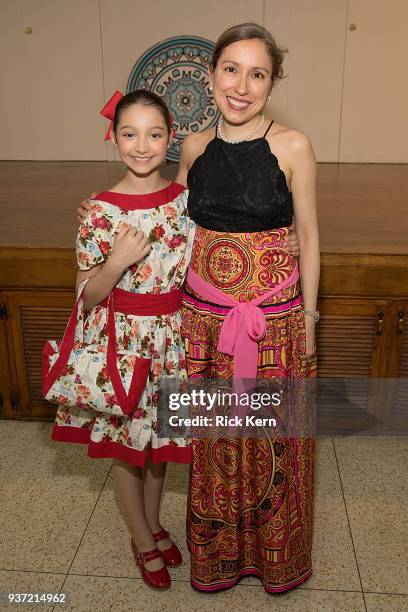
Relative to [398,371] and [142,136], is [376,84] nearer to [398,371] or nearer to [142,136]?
[398,371]

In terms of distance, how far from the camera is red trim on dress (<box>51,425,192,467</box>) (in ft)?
4.70

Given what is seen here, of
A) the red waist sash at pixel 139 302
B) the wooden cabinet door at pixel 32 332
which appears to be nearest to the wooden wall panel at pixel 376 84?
the wooden cabinet door at pixel 32 332

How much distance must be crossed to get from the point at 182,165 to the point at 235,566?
961 millimetres

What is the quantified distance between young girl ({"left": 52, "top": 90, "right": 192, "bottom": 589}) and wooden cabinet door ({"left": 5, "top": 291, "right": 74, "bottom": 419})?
681mm

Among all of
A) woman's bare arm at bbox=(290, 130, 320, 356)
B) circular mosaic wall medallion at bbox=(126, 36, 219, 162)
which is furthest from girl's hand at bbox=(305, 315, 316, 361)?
circular mosaic wall medallion at bbox=(126, 36, 219, 162)

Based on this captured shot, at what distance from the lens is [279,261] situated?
134cm

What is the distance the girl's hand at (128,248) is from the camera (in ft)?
4.17

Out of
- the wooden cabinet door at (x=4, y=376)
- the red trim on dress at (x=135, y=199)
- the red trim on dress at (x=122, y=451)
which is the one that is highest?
the red trim on dress at (x=135, y=199)

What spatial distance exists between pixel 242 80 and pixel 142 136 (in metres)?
0.23

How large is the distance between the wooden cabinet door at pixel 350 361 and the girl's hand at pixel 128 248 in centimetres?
88

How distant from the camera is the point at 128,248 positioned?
4.17ft

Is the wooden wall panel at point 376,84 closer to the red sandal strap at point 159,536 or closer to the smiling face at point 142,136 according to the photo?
the smiling face at point 142,136

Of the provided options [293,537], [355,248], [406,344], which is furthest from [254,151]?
[406,344]

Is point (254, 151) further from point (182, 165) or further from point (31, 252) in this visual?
point (31, 252)
